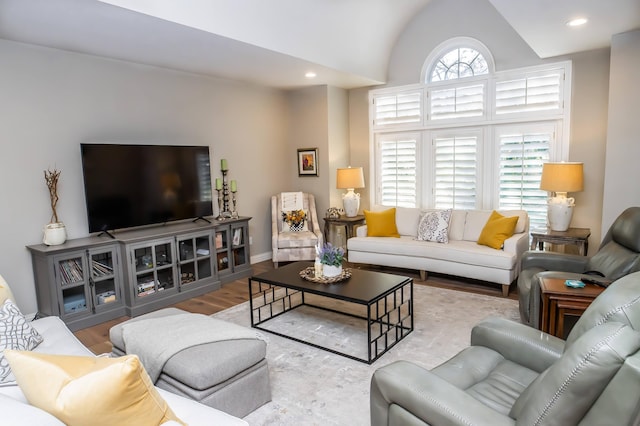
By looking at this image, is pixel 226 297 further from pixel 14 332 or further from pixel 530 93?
pixel 530 93

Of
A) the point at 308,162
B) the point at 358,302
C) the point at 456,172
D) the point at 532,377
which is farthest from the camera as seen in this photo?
the point at 308,162

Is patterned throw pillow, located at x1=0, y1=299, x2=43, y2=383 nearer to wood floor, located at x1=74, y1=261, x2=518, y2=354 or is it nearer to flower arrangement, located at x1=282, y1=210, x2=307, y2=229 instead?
wood floor, located at x1=74, y1=261, x2=518, y2=354

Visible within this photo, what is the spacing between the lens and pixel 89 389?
1.22 m

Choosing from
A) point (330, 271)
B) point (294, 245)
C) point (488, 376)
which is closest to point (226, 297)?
point (294, 245)

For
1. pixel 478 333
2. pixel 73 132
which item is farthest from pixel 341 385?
pixel 73 132

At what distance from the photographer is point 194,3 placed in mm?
3373

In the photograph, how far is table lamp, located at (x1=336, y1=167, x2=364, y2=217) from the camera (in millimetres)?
5945

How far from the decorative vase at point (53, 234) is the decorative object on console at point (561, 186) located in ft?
16.0

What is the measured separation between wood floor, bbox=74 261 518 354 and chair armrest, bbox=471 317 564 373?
2424 mm

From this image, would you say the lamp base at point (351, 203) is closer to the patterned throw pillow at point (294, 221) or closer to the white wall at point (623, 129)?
the patterned throw pillow at point (294, 221)

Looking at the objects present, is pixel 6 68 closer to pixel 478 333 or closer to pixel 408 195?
pixel 478 333

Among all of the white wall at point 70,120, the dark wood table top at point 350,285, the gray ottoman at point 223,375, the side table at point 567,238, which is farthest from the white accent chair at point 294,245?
the gray ottoman at point 223,375

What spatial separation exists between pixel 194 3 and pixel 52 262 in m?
2.52

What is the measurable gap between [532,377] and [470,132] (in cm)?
401
